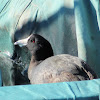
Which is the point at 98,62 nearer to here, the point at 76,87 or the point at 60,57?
the point at 60,57

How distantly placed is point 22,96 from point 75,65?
5.58 feet

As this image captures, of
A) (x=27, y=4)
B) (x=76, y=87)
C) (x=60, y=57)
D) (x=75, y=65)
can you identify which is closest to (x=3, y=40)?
(x=27, y=4)

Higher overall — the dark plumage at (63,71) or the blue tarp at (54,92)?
the blue tarp at (54,92)

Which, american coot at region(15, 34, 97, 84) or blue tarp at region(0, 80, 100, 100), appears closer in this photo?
blue tarp at region(0, 80, 100, 100)

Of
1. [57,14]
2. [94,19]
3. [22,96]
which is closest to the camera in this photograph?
[22,96]

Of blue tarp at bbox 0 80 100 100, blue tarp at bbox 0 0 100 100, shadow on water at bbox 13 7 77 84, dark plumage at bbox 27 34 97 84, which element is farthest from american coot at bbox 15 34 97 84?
blue tarp at bbox 0 80 100 100

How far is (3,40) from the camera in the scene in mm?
4641

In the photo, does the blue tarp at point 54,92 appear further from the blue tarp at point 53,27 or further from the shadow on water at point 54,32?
the shadow on water at point 54,32

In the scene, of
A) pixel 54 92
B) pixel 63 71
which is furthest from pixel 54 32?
pixel 54 92

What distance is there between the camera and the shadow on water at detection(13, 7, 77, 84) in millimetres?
3855

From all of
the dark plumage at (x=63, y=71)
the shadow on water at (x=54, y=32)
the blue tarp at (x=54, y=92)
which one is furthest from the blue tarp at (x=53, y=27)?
the blue tarp at (x=54, y=92)

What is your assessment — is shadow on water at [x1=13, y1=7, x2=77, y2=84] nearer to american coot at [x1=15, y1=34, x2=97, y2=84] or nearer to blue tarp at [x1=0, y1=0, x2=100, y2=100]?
blue tarp at [x1=0, y1=0, x2=100, y2=100]

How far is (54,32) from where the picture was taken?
404cm

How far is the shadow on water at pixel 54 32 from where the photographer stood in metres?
3.86
